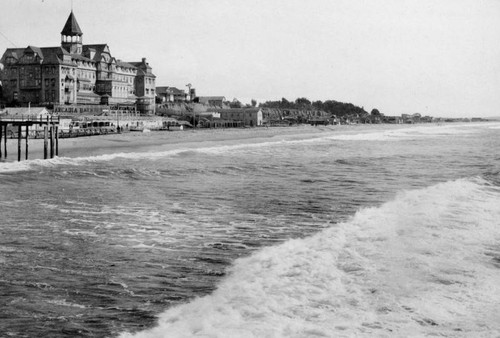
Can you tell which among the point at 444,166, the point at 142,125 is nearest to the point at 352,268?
the point at 444,166

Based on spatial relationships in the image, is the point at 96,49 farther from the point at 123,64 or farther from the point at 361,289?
the point at 361,289

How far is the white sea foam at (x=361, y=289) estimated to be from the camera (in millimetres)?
9336

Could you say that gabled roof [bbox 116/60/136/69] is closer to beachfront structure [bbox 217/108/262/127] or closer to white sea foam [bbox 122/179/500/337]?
beachfront structure [bbox 217/108/262/127]

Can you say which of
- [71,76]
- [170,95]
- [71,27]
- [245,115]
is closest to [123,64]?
[71,27]

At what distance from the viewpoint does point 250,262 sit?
13867 mm

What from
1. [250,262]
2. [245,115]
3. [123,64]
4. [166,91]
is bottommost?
[250,262]

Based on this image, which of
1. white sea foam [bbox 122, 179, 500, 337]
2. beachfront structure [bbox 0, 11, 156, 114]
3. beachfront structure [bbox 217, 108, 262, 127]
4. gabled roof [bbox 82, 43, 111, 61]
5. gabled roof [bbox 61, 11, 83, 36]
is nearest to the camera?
white sea foam [bbox 122, 179, 500, 337]

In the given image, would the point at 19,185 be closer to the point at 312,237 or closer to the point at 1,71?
the point at 312,237

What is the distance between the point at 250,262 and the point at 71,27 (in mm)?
124262

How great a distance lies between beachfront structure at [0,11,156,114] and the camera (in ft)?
369

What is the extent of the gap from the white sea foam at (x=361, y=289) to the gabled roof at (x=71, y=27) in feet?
398

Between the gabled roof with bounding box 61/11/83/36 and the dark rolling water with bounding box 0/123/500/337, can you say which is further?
the gabled roof with bounding box 61/11/83/36

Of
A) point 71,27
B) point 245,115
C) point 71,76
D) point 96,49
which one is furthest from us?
point 245,115

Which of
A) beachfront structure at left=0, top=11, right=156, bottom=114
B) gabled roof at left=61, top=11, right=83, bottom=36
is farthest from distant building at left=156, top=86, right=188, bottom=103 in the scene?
gabled roof at left=61, top=11, right=83, bottom=36
